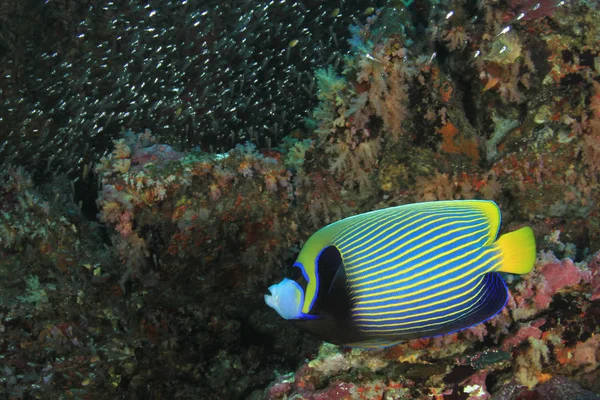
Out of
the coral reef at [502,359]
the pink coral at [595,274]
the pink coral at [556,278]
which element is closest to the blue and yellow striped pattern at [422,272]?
the coral reef at [502,359]

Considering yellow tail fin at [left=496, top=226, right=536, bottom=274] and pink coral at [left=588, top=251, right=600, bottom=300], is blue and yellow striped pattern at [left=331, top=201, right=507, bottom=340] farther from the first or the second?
pink coral at [left=588, top=251, right=600, bottom=300]

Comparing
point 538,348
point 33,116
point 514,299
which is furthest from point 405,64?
point 33,116

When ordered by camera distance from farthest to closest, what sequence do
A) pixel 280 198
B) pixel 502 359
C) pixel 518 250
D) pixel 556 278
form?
pixel 280 198
pixel 556 278
pixel 502 359
pixel 518 250

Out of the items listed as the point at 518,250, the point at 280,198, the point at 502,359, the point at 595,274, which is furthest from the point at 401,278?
the point at 280,198

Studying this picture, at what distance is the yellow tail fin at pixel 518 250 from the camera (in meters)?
1.72

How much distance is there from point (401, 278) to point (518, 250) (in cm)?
51

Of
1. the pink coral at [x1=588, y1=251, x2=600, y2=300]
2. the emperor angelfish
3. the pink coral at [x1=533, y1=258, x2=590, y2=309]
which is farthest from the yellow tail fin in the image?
the pink coral at [x1=588, y1=251, x2=600, y2=300]

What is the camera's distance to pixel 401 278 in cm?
177

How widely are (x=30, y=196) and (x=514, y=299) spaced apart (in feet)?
16.4

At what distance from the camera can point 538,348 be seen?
254 cm

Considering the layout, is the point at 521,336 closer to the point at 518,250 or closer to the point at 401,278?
the point at 518,250

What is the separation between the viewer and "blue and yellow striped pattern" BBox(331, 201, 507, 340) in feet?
5.76

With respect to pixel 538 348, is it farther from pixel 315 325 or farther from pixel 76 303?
pixel 76 303

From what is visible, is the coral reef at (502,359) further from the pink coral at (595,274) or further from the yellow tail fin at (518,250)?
the yellow tail fin at (518,250)
